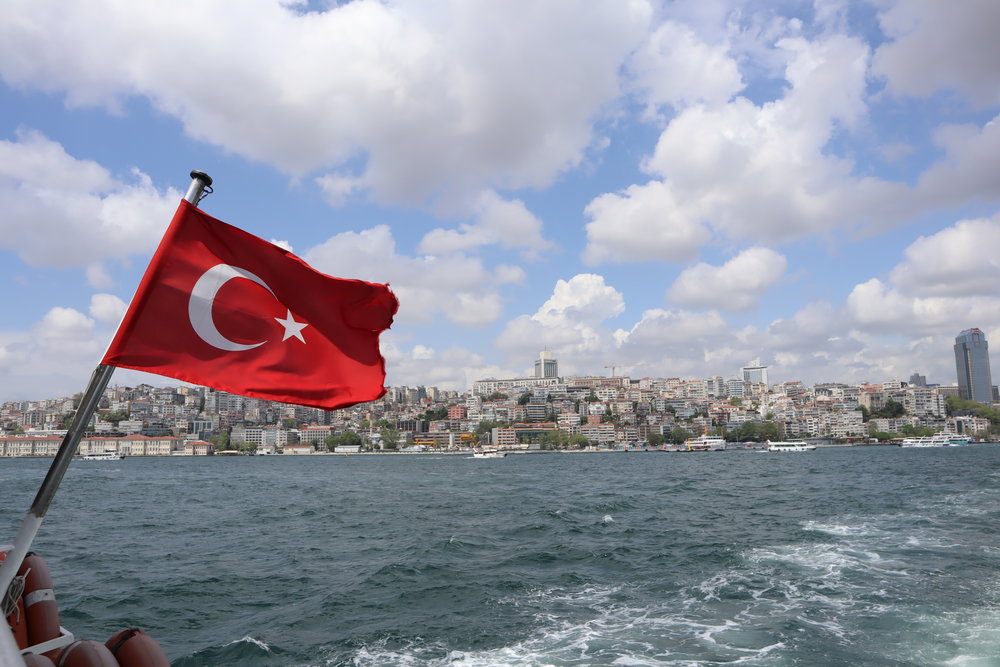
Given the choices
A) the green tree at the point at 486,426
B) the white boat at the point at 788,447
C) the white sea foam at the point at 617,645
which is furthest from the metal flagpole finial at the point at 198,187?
the green tree at the point at 486,426

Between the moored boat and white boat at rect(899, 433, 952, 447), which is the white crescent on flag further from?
white boat at rect(899, 433, 952, 447)

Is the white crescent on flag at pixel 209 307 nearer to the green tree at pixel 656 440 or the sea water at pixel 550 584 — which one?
the sea water at pixel 550 584

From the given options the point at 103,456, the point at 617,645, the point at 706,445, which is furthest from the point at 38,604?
the point at 706,445

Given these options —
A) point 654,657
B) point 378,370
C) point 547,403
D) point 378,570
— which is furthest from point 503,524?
point 547,403

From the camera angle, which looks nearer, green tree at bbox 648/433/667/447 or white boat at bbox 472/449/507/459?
white boat at bbox 472/449/507/459

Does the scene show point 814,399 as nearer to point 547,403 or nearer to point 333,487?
point 547,403

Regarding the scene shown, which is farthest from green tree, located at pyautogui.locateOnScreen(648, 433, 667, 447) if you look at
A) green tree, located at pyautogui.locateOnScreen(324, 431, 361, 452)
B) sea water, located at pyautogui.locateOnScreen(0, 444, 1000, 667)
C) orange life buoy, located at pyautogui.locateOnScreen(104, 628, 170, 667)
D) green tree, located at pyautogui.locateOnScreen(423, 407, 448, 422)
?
orange life buoy, located at pyautogui.locateOnScreen(104, 628, 170, 667)
